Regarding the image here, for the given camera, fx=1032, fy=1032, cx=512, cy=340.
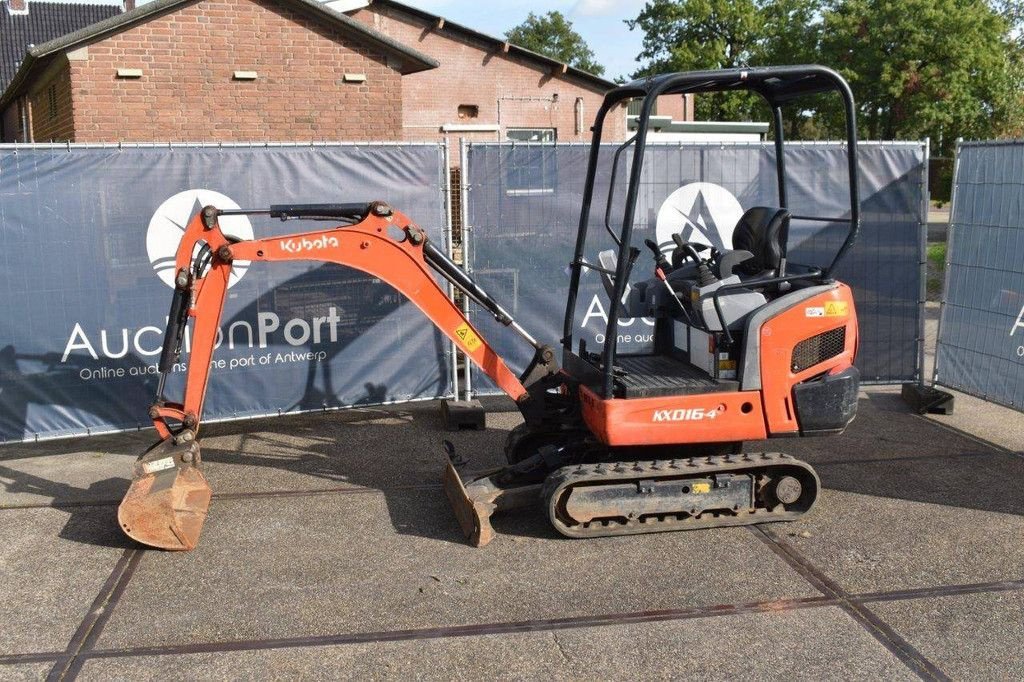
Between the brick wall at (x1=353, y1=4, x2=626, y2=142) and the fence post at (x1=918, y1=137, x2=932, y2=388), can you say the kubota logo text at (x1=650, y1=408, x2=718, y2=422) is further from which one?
the brick wall at (x1=353, y1=4, x2=626, y2=142)

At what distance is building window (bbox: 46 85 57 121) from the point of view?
17888 millimetres

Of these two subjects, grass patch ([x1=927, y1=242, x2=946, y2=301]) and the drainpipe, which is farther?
the drainpipe

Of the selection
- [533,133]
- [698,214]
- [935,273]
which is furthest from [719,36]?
[698,214]

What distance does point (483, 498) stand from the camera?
6598mm

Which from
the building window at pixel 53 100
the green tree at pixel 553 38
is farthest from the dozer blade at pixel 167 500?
the green tree at pixel 553 38

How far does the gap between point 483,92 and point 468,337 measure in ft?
82.3

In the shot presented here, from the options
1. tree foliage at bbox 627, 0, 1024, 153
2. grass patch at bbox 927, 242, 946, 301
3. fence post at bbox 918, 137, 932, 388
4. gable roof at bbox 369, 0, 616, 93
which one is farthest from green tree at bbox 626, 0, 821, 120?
fence post at bbox 918, 137, 932, 388

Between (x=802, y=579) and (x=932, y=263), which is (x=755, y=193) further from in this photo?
(x=932, y=263)

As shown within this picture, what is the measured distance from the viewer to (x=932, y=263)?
2341cm

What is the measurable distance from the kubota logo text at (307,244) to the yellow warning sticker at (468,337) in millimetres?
1045

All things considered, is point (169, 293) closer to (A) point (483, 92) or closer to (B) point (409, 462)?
(B) point (409, 462)

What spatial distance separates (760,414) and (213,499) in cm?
384

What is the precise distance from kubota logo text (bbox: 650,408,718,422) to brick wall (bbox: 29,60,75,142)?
12.7m

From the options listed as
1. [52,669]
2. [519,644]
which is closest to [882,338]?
[519,644]
